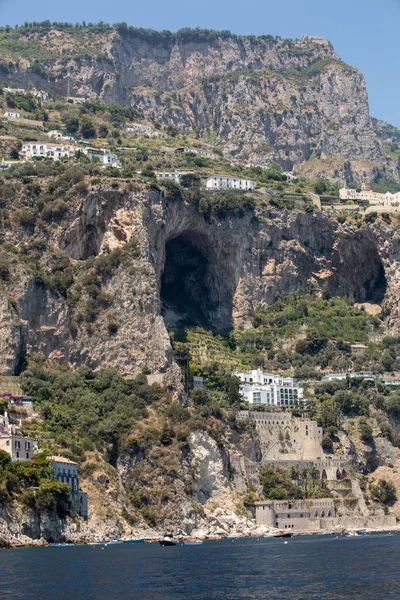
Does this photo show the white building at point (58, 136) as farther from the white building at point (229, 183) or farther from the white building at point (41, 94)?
the white building at point (229, 183)

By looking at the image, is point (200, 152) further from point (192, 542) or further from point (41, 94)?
point (192, 542)

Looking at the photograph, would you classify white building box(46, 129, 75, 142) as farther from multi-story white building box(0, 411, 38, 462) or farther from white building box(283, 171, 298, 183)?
multi-story white building box(0, 411, 38, 462)

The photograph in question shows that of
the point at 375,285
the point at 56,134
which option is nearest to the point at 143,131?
the point at 56,134

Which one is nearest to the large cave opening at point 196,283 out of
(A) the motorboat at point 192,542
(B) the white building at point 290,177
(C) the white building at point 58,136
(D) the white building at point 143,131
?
(C) the white building at point 58,136

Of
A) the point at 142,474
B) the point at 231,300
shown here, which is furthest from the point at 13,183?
the point at 142,474

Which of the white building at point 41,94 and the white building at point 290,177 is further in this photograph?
the white building at point 41,94

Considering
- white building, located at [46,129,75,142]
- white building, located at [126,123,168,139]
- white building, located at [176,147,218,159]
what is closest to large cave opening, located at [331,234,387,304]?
white building, located at [176,147,218,159]
